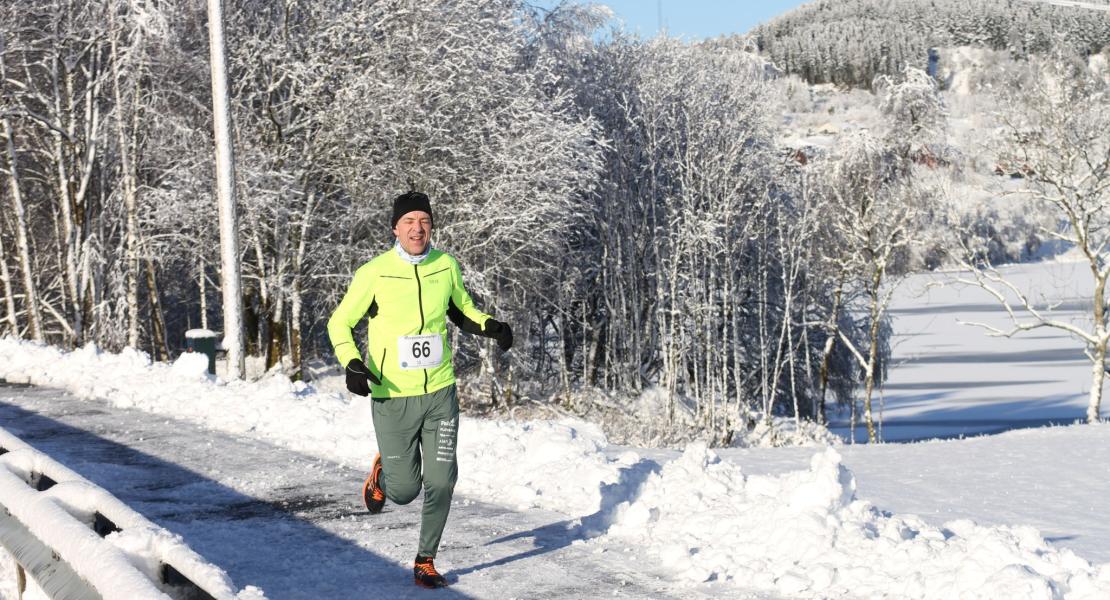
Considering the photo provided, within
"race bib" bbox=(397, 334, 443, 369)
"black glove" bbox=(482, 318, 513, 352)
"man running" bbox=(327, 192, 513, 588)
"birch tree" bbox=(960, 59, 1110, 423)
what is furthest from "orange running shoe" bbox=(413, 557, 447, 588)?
"birch tree" bbox=(960, 59, 1110, 423)

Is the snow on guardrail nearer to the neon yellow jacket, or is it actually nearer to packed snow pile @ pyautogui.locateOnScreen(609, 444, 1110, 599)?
the neon yellow jacket

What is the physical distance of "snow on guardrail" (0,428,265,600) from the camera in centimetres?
417

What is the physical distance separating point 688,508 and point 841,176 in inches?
1311

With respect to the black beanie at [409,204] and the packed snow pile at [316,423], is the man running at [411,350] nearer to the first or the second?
the black beanie at [409,204]

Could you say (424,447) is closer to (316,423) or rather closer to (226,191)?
(316,423)

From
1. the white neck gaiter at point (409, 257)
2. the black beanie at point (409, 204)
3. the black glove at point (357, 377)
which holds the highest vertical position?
the black beanie at point (409, 204)

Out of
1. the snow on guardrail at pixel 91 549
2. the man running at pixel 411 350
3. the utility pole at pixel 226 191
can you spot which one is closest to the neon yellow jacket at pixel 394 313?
the man running at pixel 411 350

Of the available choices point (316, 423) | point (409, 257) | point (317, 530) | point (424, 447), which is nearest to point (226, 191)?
point (316, 423)

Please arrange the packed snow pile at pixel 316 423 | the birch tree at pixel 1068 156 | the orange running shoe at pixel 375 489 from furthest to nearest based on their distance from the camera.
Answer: the birch tree at pixel 1068 156 → the packed snow pile at pixel 316 423 → the orange running shoe at pixel 375 489

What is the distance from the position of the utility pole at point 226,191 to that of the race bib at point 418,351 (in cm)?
1089

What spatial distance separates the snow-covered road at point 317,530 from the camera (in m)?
6.10

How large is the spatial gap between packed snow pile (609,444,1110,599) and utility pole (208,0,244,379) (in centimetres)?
1027

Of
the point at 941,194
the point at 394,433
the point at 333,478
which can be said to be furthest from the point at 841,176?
the point at 394,433

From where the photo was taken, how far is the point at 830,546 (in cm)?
634
